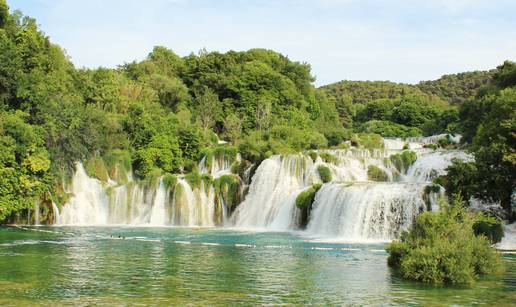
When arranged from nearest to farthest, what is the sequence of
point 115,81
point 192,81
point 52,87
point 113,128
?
1. point 52,87
2. point 113,128
3. point 115,81
4. point 192,81

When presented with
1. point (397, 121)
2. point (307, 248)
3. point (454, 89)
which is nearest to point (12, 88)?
point (307, 248)

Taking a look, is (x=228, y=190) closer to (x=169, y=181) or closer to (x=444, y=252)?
(x=169, y=181)

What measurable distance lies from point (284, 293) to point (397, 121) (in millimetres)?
91051

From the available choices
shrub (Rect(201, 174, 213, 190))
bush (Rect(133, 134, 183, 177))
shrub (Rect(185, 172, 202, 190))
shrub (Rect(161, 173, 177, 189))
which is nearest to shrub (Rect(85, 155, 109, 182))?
bush (Rect(133, 134, 183, 177))

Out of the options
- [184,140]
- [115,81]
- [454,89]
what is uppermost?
[454,89]

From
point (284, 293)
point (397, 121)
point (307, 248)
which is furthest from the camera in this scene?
point (397, 121)

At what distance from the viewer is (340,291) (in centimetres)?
1748

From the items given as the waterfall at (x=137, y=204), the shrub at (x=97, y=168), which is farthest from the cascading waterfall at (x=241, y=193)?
the shrub at (x=97, y=168)

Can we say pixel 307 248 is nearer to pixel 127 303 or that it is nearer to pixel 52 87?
pixel 127 303

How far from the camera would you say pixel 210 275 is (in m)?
20.1

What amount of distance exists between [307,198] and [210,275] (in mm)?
18683

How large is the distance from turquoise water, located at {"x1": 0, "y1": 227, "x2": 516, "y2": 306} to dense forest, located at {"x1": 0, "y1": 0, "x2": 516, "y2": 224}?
297 inches

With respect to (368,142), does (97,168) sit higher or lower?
lower

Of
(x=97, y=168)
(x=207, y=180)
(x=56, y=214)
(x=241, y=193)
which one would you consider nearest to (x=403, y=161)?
(x=241, y=193)
